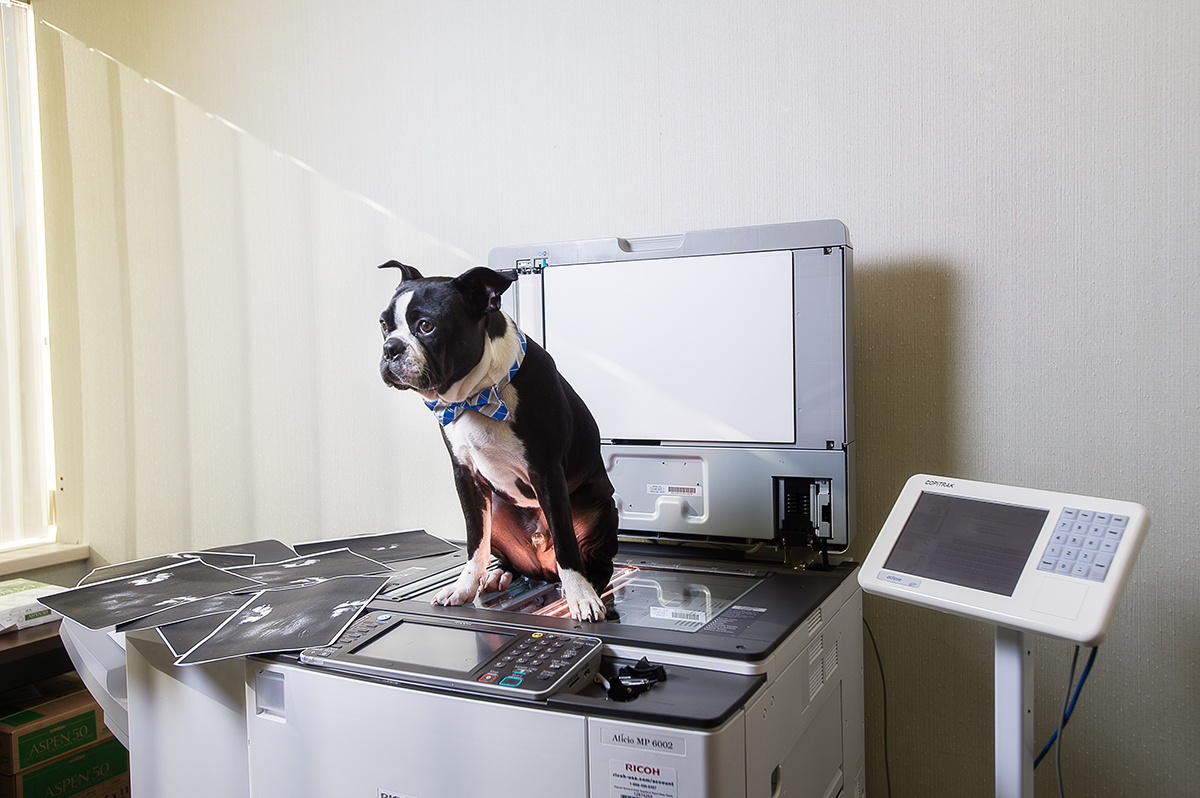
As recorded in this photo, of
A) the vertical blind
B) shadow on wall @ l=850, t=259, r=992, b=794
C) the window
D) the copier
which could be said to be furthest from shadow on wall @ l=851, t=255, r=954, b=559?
the window

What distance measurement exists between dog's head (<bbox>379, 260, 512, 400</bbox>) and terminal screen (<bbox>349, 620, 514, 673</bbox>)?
252 mm

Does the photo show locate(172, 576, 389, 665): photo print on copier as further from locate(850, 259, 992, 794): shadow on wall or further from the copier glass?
locate(850, 259, 992, 794): shadow on wall

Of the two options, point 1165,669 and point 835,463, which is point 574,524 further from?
point 1165,669

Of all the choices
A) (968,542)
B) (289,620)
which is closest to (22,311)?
(289,620)

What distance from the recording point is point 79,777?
1.53m

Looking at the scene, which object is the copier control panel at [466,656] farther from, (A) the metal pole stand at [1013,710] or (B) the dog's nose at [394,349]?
(A) the metal pole stand at [1013,710]

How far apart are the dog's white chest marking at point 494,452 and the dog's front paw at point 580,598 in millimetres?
100

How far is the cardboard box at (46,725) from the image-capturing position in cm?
142

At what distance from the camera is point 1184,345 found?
1.01 metres

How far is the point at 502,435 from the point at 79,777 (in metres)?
1.39

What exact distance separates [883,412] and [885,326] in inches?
5.3

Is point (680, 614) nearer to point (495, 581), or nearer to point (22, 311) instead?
point (495, 581)

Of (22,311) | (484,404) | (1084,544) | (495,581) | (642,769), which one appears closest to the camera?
(642,769)

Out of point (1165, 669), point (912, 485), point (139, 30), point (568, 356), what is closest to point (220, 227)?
point (139, 30)
